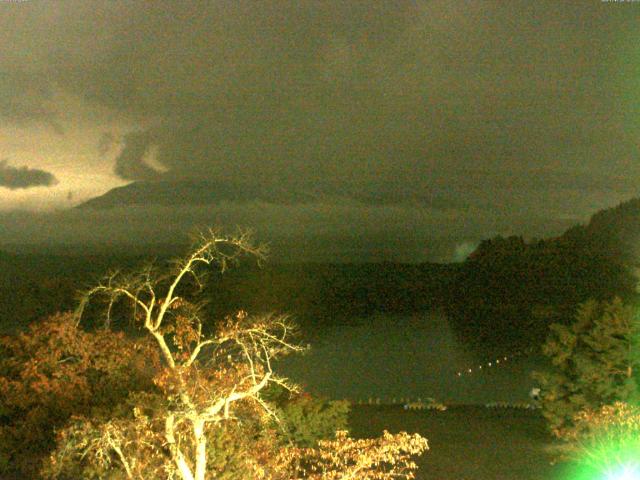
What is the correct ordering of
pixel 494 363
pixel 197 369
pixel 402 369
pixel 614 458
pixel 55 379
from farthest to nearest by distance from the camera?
pixel 494 363, pixel 402 369, pixel 55 379, pixel 614 458, pixel 197 369

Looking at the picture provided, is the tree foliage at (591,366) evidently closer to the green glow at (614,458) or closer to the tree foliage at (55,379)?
the green glow at (614,458)

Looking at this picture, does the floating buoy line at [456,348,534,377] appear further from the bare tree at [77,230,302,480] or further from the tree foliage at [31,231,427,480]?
the bare tree at [77,230,302,480]

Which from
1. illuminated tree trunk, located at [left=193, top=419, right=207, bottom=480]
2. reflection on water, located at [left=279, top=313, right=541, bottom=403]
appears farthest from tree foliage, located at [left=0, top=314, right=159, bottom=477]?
reflection on water, located at [left=279, top=313, right=541, bottom=403]

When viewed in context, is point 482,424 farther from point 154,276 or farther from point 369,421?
point 154,276

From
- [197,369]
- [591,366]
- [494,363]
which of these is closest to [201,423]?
[197,369]

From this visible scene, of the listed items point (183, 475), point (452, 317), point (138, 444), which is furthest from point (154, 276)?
point (452, 317)

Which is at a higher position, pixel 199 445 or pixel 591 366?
pixel 199 445

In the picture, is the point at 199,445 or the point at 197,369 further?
the point at 197,369

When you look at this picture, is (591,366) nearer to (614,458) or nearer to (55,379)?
(614,458)
